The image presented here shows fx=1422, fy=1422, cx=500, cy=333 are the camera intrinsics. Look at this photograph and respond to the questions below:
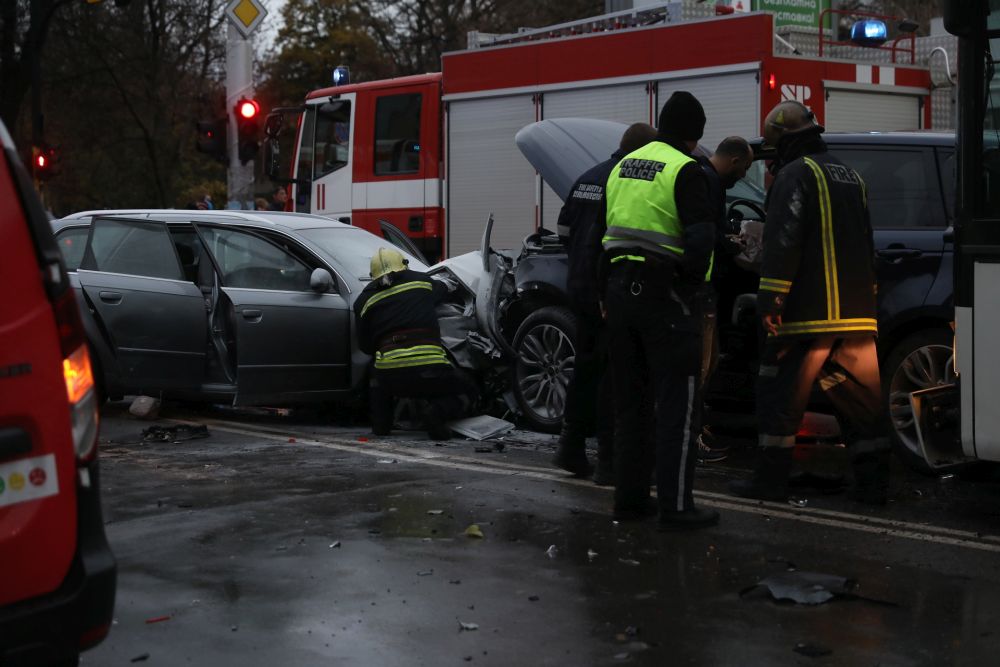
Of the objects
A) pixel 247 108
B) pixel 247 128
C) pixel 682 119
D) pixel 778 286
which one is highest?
pixel 247 108

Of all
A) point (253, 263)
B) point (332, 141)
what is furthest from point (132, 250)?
point (332, 141)

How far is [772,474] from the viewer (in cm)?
689

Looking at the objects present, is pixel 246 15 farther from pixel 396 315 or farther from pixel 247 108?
pixel 396 315

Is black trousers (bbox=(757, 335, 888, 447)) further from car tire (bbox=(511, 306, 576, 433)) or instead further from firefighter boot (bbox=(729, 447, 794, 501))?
car tire (bbox=(511, 306, 576, 433))

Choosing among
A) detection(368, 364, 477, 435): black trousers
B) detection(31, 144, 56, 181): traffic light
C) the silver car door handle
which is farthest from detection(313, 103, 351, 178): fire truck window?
detection(31, 144, 56, 181): traffic light

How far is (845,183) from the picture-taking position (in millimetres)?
6707

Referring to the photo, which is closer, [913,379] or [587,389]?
[913,379]

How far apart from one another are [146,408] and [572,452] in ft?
12.9

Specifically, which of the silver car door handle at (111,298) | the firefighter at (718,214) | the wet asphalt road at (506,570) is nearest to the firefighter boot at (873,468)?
the wet asphalt road at (506,570)

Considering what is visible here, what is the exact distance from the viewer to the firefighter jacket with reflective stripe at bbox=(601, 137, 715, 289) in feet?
20.3

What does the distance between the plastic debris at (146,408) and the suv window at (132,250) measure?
93 cm

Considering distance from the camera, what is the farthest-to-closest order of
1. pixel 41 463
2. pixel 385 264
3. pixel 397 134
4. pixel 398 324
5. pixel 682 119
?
pixel 397 134, pixel 385 264, pixel 398 324, pixel 682 119, pixel 41 463

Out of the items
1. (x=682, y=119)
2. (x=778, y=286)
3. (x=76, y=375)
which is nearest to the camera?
(x=76, y=375)

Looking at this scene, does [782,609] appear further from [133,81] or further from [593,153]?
[133,81]
